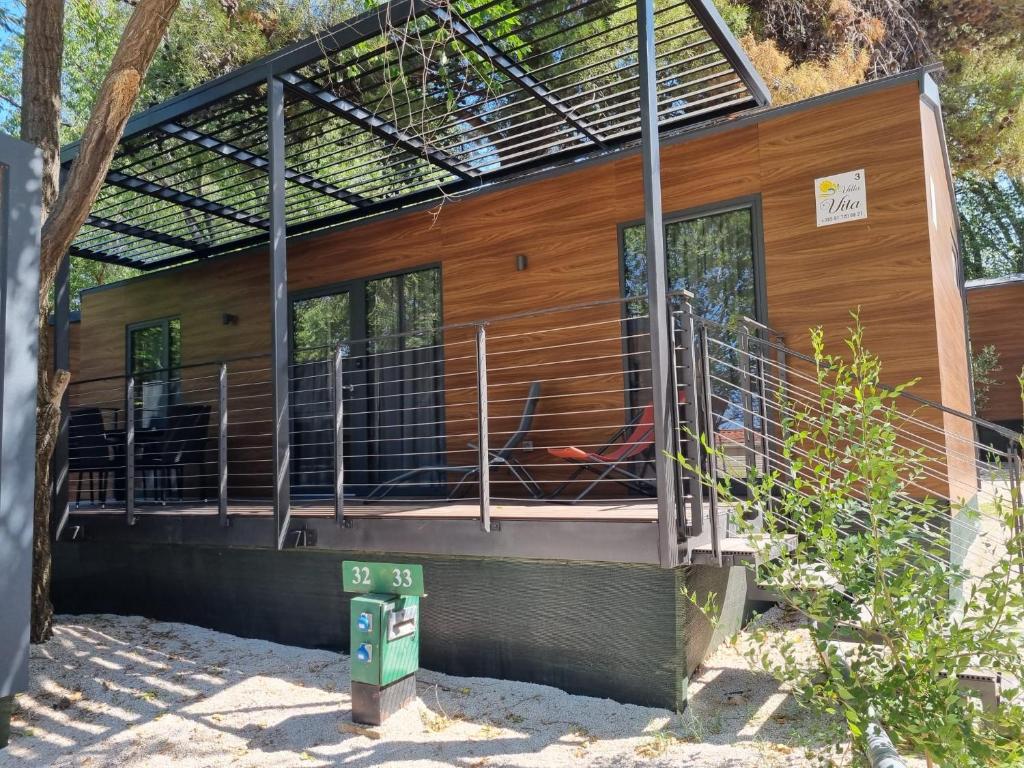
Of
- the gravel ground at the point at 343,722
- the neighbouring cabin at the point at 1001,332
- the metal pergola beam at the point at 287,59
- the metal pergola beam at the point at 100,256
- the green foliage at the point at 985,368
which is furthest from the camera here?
the neighbouring cabin at the point at 1001,332

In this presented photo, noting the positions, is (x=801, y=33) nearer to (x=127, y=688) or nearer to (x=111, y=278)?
(x=127, y=688)

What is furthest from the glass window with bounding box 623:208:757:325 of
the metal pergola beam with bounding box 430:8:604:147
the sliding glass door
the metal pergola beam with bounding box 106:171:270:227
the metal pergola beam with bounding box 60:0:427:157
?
the metal pergola beam with bounding box 106:171:270:227

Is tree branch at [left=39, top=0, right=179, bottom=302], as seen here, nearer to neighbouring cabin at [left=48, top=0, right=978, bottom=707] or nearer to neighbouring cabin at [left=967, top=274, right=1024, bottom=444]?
neighbouring cabin at [left=48, top=0, right=978, bottom=707]

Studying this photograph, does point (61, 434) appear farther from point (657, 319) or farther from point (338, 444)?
A: point (657, 319)

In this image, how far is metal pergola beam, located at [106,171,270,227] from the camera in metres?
6.57

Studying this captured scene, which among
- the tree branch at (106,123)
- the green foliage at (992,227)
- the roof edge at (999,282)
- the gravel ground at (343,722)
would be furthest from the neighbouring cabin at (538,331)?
the green foliage at (992,227)

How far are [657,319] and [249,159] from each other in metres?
4.07

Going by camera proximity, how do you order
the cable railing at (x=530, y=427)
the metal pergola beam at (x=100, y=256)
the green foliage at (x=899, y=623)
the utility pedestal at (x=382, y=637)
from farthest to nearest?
1. the metal pergola beam at (x=100, y=256)
2. the cable railing at (x=530, y=427)
3. the utility pedestal at (x=382, y=637)
4. the green foliage at (x=899, y=623)

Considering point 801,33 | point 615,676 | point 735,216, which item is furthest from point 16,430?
point 801,33

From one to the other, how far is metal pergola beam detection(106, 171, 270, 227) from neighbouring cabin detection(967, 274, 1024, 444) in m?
11.9

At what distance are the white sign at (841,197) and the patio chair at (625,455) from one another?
1.51 metres

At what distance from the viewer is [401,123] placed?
6.24 meters

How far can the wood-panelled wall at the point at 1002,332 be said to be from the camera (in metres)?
13.4

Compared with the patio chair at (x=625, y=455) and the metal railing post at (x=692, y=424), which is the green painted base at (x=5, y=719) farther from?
the metal railing post at (x=692, y=424)
